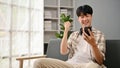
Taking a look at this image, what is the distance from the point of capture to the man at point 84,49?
179 cm

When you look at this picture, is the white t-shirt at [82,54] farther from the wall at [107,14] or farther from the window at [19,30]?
the wall at [107,14]

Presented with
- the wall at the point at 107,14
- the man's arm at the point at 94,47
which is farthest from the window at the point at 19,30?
the man's arm at the point at 94,47

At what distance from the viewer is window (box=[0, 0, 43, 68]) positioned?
10.7 feet

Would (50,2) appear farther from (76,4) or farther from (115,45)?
(115,45)

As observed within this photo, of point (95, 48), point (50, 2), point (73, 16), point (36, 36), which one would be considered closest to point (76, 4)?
point (73, 16)

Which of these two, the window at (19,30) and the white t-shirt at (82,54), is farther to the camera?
the window at (19,30)

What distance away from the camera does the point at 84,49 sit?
2004mm

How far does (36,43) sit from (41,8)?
28.7 inches

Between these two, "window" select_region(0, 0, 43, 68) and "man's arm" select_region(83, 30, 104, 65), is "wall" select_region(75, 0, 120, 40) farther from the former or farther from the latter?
"man's arm" select_region(83, 30, 104, 65)

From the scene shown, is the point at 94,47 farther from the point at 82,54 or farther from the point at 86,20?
the point at 86,20

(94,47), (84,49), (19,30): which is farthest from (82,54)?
(19,30)

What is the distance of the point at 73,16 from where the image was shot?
15.9ft

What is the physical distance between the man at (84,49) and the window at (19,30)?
145cm

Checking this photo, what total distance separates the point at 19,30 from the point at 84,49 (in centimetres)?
185
